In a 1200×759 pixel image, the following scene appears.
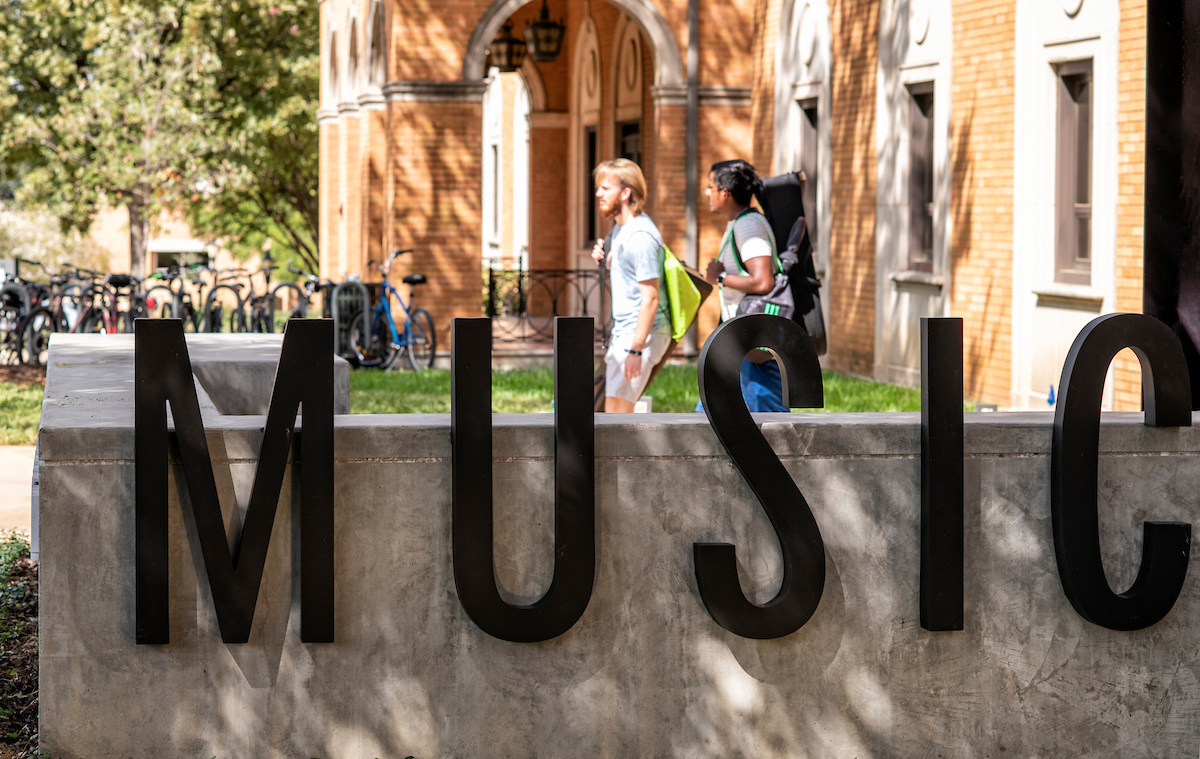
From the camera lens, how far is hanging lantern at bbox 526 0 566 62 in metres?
18.8

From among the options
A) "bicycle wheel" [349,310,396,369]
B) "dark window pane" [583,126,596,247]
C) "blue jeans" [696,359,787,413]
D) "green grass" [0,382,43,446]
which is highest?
"dark window pane" [583,126,596,247]

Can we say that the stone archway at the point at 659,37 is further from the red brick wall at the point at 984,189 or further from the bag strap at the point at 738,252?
the bag strap at the point at 738,252

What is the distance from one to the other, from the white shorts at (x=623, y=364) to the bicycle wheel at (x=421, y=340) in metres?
9.46

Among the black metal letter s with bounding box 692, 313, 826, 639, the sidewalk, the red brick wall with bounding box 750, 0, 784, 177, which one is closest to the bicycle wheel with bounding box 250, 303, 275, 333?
the red brick wall with bounding box 750, 0, 784, 177

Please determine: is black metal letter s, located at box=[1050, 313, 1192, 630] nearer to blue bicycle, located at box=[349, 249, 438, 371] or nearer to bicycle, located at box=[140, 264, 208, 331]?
blue bicycle, located at box=[349, 249, 438, 371]

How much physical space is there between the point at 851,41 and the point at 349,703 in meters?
12.4

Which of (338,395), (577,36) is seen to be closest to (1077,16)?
(338,395)

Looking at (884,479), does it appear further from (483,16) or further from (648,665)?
(483,16)

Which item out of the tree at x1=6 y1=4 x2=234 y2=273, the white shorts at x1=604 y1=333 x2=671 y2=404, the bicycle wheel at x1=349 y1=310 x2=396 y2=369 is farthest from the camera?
the tree at x1=6 y1=4 x2=234 y2=273

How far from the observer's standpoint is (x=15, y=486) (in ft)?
28.4

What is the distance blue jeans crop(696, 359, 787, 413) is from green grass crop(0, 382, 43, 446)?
5.32m

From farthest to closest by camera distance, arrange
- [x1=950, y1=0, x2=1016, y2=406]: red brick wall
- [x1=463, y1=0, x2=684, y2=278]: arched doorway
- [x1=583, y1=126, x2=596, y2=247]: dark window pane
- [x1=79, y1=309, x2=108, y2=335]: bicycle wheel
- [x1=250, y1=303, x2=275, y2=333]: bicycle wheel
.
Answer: [x1=583, y1=126, x2=596, y2=247]: dark window pane < [x1=463, y1=0, x2=684, y2=278]: arched doorway < [x1=250, y1=303, x2=275, y2=333]: bicycle wheel < [x1=79, y1=309, x2=108, y2=335]: bicycle wheel < [x1=950, y1=0, x2=1016, y2=406]: red brick wall

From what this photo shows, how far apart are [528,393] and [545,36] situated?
704 centimetres

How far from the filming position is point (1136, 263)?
10.5 metres
